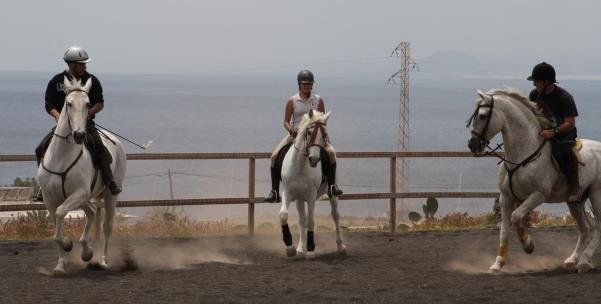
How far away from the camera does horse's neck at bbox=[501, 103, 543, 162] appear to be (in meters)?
11.4

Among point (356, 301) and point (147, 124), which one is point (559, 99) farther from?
point (147, 124)

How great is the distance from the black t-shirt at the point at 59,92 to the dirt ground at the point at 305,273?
82.0 inches

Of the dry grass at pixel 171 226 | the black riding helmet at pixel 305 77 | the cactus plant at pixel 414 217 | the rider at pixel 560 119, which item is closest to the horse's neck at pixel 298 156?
the black riding helmet at pixel 305 77

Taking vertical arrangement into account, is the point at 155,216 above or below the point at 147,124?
above

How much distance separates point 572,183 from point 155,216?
8.82m

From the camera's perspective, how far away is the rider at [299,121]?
13.0m

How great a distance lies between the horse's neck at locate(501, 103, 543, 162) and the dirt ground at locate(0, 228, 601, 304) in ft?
4.99

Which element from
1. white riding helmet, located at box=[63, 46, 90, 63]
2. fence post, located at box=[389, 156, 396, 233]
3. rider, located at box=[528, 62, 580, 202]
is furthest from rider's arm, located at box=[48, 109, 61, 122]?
fence post, located at box=[389, 156, 396, 233]

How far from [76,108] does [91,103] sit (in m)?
1.19

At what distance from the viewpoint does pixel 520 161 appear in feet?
37.4

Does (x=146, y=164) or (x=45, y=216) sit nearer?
(x=45, y=216)

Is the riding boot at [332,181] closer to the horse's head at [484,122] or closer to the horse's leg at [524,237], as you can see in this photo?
the horse's head at [484,122]

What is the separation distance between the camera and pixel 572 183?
11727mm

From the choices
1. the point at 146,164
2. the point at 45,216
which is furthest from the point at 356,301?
the point at 146,164
